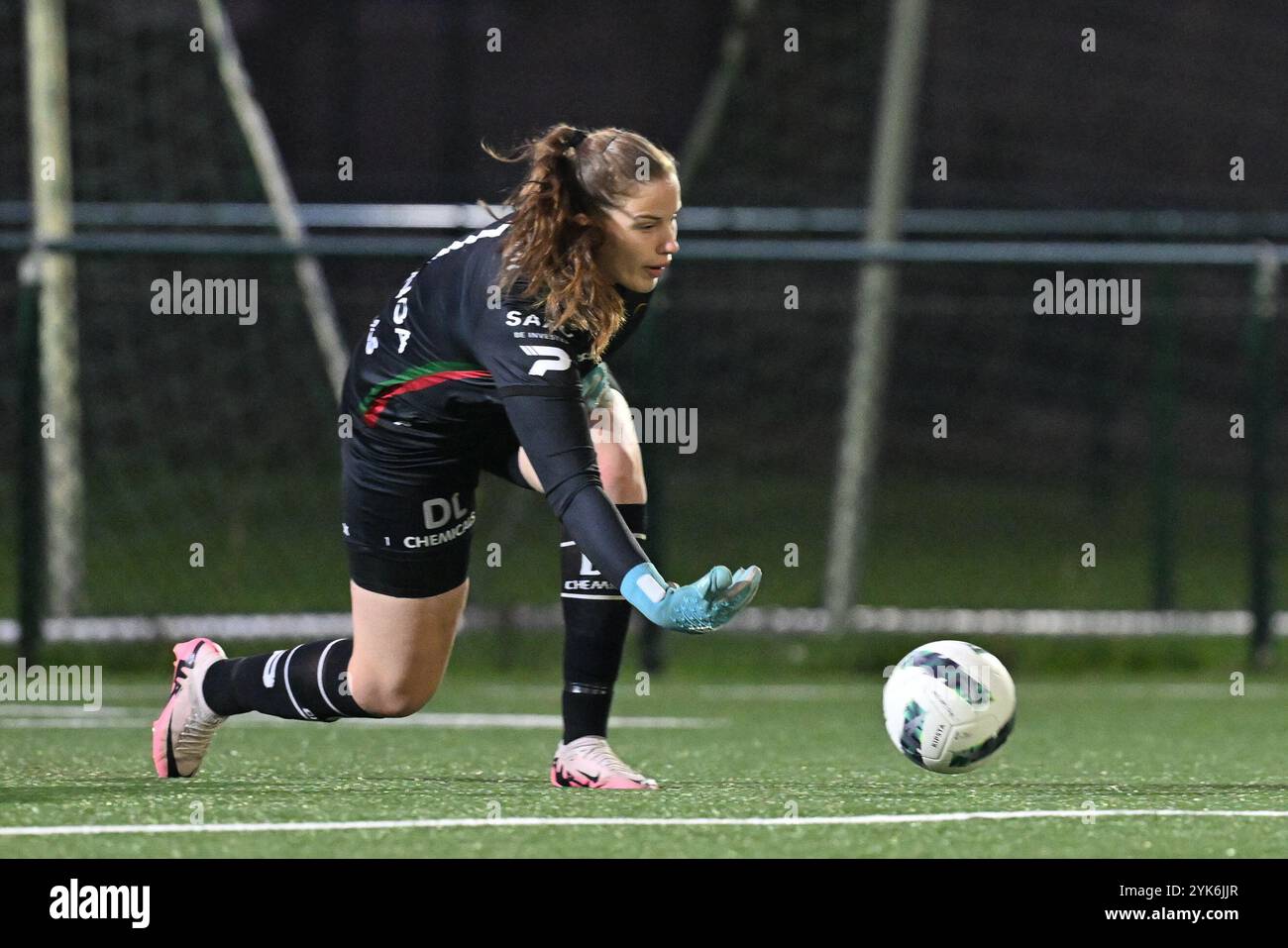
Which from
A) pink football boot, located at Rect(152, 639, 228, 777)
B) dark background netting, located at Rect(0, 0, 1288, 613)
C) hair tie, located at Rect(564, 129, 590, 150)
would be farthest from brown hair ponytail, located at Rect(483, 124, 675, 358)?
dark background netting, located at Rect(0, 0, 1288, 613)

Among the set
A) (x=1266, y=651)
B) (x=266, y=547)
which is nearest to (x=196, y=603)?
(x=266, y=547)

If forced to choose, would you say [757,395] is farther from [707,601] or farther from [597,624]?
[707,601]

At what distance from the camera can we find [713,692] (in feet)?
29.1

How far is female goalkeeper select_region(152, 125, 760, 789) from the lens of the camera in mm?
4773

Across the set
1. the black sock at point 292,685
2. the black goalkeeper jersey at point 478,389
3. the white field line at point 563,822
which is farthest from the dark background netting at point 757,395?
the white field line at point 563,822

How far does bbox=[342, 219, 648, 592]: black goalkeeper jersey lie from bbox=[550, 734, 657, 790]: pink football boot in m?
0.69

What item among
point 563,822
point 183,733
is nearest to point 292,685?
point 183,733

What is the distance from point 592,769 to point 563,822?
0.67 meters

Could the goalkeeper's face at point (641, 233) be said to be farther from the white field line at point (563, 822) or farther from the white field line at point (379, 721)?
the white field line at point (379, 721)

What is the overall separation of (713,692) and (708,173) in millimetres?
5219

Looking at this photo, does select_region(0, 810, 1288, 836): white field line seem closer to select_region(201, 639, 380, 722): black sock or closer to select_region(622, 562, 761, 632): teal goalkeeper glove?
select_region(622, 562, 761, 632): teal goalkeeper glove

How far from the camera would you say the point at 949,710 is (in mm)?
5266

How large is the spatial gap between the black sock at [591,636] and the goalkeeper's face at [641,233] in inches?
25.2
